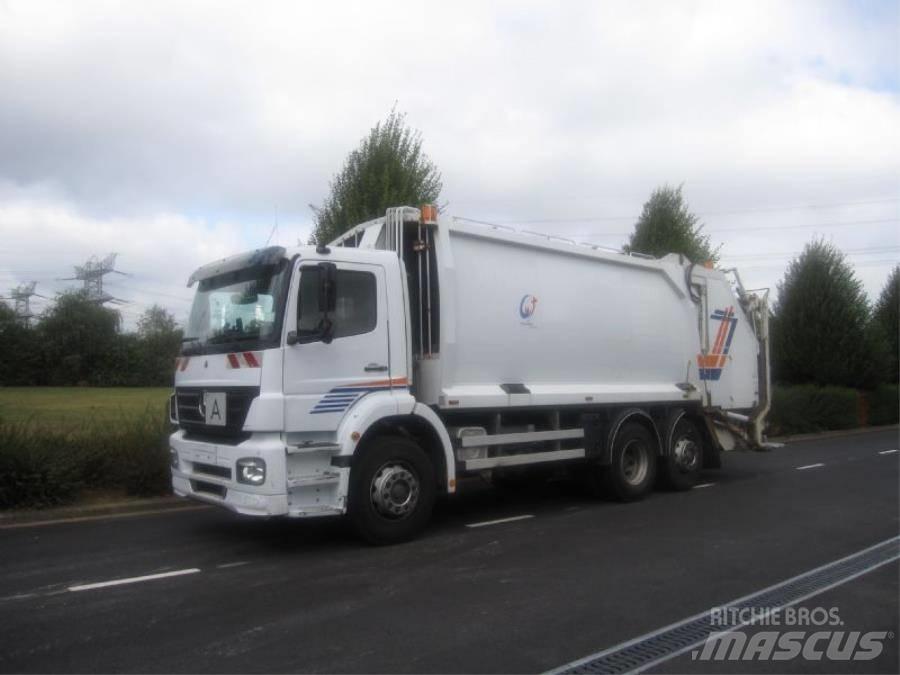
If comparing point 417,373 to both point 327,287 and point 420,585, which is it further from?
point 420,585

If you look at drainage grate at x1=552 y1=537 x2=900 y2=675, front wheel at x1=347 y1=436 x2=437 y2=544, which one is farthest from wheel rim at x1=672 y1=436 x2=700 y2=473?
front wheel at x1=347 y1=436 x2=437 y2=544

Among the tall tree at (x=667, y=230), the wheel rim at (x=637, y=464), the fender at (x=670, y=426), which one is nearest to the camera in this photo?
the wheel rim at (x=637, y=464)

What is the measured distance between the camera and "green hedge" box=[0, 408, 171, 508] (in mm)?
8664

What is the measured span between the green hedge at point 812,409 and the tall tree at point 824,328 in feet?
3.31

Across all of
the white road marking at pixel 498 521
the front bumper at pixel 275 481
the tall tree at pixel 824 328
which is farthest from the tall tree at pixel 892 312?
the front bumper at pixel 275 481

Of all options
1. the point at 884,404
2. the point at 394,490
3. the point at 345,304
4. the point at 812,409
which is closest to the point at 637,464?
the point at 394,490

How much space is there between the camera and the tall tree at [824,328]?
959 inches

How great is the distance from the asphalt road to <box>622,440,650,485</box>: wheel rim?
0.58 m

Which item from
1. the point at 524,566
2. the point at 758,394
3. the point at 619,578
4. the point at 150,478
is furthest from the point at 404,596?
the point at 758,394

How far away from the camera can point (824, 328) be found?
80.4ft

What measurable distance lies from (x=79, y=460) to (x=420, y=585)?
548 centimetres

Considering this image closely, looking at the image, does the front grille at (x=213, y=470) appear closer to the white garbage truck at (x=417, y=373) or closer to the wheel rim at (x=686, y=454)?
the white garbage truck at (x=417, y=373)

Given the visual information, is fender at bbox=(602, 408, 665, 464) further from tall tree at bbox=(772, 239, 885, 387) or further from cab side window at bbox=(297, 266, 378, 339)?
tall tree at bbox=(772, 239, 885, 387)

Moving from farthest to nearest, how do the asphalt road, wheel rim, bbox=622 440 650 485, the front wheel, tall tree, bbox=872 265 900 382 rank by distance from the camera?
tall tree, bbox=872 265 900 382 → wheel rim, bbox=622 440 650 485 → the front wheel → the asphalt road
